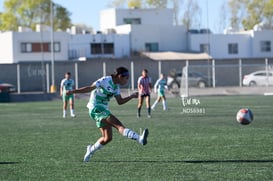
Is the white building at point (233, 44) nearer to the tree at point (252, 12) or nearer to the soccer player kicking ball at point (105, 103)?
the tree at point (252, 12)

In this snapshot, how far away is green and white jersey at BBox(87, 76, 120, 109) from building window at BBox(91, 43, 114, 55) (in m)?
65.4

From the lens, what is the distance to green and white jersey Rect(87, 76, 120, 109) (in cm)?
1470

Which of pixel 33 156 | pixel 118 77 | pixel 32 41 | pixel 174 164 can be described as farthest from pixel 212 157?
pixel 32 41

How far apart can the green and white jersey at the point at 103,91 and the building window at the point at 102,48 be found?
214ft

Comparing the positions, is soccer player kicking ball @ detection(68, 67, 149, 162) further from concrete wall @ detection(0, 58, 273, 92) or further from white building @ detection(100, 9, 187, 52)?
white building @ detection(100, 9, 187, 52)

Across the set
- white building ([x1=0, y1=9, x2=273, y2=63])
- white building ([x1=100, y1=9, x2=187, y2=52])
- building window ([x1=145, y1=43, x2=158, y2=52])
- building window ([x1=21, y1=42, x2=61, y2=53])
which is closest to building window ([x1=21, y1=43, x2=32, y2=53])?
building window ([x1=21, y1=42, x2=61, y2=53])

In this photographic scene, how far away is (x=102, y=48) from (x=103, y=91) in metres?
65.8

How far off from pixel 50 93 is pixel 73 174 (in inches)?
1673

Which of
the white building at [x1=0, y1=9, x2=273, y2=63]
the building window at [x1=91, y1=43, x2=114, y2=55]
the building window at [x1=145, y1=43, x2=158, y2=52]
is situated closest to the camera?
the white building at [x1=0, y1=9, x2=273, y2=63]

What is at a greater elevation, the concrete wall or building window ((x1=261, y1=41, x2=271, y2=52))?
building window ((x1=261, y1=41, x2=271, y2=52))

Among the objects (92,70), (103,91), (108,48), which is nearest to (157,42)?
(108,48)

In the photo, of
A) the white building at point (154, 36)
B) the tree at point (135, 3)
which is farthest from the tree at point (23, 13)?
the white building at point (154, 36)

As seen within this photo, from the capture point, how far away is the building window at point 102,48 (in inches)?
3159

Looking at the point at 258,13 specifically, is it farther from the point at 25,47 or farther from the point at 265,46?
the point at 25,47
